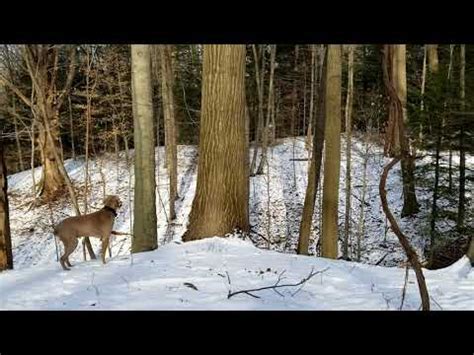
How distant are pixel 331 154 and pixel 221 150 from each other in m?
2.81

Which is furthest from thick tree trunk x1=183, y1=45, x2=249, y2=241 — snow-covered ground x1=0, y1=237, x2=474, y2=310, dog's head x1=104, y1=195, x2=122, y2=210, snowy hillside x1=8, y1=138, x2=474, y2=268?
snowy hillside x1=8, y1=138, x2=474, y2=268

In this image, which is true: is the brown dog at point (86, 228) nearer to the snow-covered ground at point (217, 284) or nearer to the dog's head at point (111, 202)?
the dog's head at point (111, 202)

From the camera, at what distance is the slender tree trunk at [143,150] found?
23.6ft

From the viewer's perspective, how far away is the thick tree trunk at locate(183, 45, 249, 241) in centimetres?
765

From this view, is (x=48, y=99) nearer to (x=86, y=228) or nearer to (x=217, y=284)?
(x=86, y=228)

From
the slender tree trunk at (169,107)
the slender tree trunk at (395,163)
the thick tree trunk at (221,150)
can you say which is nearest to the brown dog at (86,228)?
the thick tree trunk at (221,150)

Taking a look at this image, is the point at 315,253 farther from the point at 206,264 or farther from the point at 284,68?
the point at 284,68

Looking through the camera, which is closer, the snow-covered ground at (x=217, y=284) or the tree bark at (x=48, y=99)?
the snow-covered ground at (x=217, y=284)

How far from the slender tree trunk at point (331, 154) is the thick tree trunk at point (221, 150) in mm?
2320

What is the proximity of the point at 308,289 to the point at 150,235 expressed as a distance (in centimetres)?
345

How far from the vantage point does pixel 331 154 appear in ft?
31.4

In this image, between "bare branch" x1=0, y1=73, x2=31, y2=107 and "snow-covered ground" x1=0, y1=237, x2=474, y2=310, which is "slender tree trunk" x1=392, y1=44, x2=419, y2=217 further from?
"bare branch" x1=0, y1=73, x2=31, y2=107

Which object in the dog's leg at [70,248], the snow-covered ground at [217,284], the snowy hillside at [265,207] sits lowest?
the snowy hillside at [265,207]
